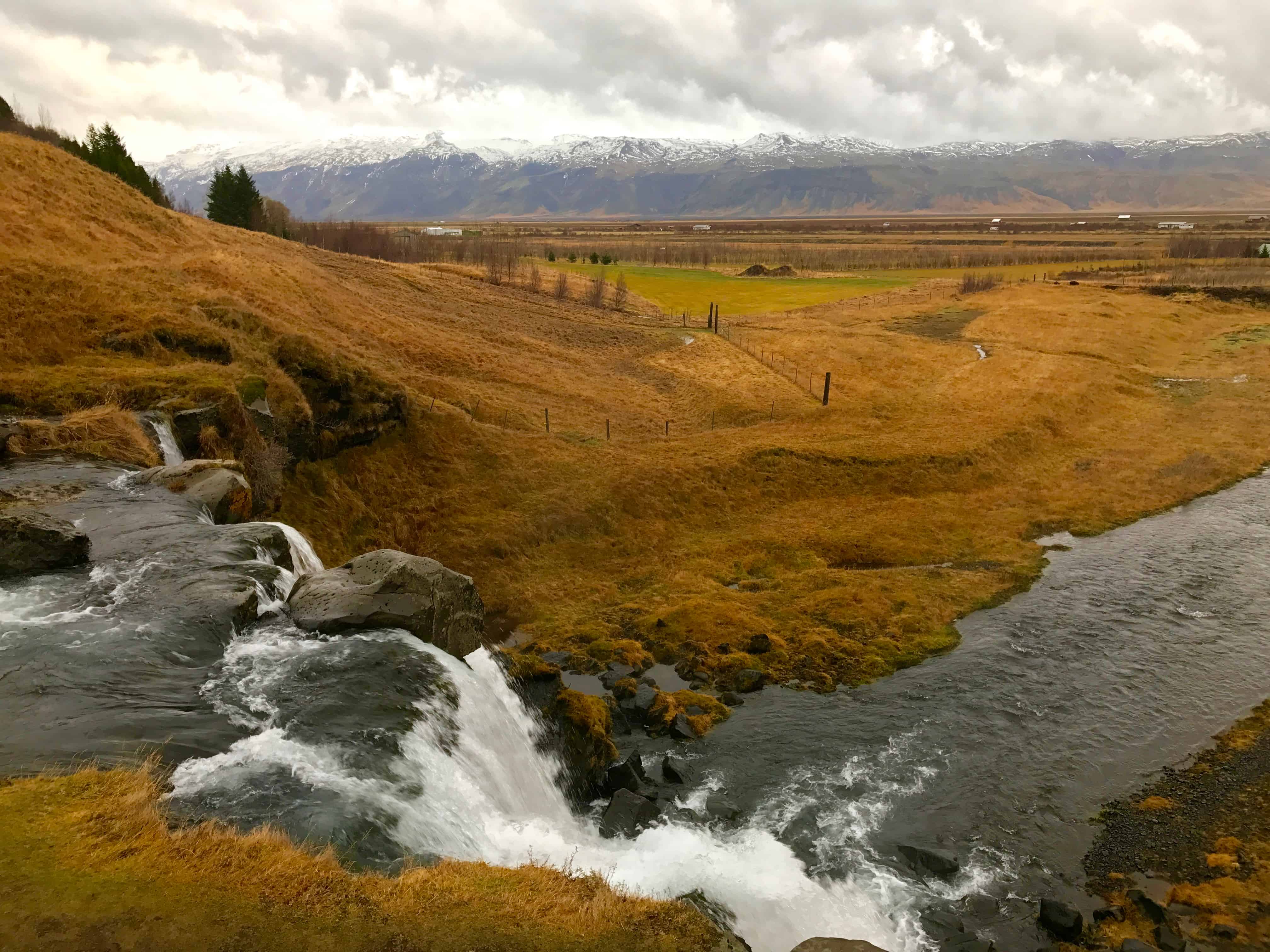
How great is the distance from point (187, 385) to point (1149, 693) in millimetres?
36823

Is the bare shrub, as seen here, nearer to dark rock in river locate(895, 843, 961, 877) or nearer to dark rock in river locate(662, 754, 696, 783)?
dark rock in river locate(662, 754, 696, 783)

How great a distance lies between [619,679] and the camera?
2714 centimetres

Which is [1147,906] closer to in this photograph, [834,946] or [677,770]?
[834,946]

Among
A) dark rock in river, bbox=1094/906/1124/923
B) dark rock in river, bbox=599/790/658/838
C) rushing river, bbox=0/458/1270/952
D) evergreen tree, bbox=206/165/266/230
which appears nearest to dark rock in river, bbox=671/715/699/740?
rushing river, bbox=0/458/1270/952

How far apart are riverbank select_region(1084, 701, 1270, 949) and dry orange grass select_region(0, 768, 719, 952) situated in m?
11.8

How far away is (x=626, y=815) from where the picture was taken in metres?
19.5

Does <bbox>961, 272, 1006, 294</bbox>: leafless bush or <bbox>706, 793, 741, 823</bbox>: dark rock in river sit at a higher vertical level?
<bbox>961, 272, 1006, 294</bbox>: leafless bush

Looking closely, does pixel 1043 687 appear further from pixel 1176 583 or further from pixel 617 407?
pixel 617 407

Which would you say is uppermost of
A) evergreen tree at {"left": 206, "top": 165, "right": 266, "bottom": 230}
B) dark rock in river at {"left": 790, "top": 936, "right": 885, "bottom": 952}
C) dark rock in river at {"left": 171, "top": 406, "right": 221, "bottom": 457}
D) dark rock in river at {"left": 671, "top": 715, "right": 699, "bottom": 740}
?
evergreen tree at {"left": 206, "top": 165, "right": 266, "bottom": 230}

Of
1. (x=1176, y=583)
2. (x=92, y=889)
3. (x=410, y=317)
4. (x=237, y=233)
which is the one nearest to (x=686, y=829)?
(x=92, y=889)

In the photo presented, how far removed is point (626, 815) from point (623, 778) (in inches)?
59.7

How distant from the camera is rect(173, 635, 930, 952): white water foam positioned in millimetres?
14750

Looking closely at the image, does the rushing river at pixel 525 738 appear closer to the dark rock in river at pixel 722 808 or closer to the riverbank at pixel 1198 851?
the dark rock in river at pixel 722 808

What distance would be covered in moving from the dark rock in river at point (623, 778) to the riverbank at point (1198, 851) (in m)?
11.2
